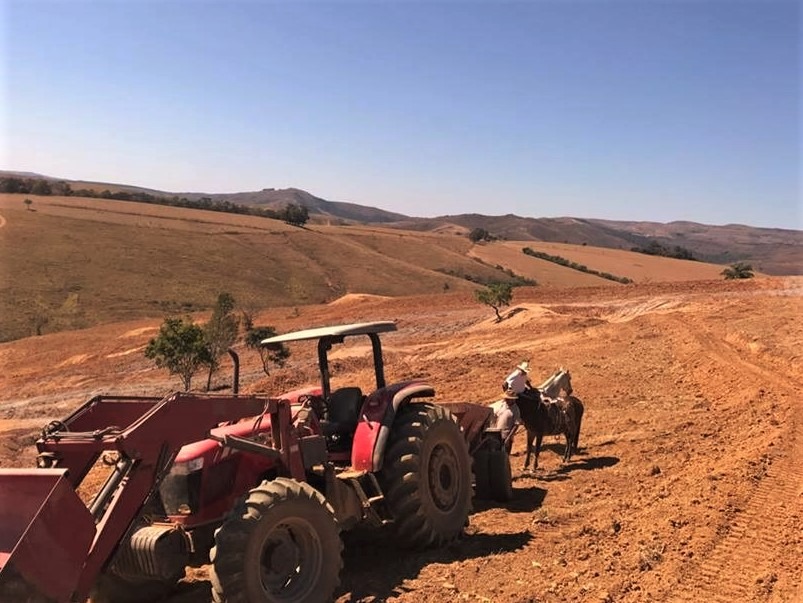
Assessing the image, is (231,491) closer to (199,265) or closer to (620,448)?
(620,448)

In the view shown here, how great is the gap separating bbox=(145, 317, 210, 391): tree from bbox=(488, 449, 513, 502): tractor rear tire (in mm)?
14924

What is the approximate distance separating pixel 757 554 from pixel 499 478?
3.12 m

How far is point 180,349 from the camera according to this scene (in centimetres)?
2188

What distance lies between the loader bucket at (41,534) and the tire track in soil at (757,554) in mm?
4594

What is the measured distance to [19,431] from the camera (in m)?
19.8

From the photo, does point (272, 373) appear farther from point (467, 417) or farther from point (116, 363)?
point (467, 417)

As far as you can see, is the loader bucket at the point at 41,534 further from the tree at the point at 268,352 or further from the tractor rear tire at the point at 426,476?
the tree at the point at 268,352

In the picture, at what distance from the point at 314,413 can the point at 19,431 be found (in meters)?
16.9

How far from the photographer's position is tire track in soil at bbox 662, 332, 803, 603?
5848 mm

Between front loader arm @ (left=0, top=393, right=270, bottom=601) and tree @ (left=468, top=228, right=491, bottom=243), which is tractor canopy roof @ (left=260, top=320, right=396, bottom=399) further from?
tree @ (left=468, top=228, right=491, bottom=243)

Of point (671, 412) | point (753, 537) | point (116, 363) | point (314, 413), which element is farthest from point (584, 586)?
point (116, 363)

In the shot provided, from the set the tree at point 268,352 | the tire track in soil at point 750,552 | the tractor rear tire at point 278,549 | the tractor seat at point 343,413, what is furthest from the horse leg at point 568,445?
the tree at point 268,352

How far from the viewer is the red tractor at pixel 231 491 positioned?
443 centimetres

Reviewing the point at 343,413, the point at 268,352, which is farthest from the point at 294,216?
the point at 343,413
